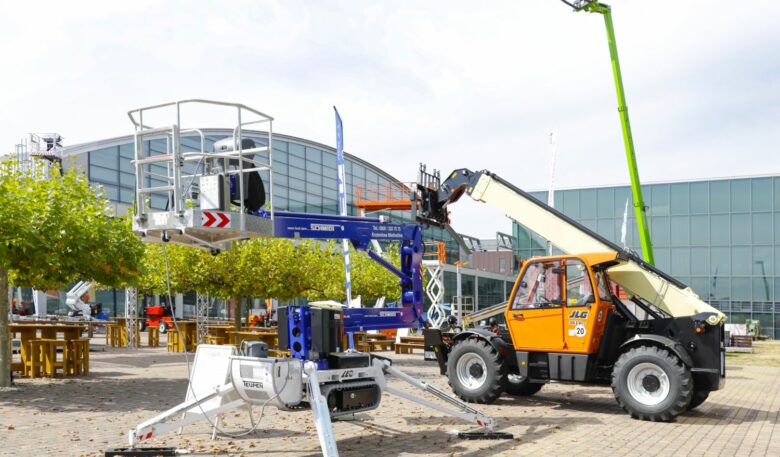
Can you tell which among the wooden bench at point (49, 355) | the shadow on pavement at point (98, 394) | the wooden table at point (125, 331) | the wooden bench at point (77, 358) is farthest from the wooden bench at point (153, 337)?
the shadow on pavement at point (98, 394)

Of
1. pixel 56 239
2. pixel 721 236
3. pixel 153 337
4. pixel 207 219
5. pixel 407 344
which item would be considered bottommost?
pixel 153 337

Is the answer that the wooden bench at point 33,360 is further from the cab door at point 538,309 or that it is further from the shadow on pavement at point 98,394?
the cab door at point 538,309

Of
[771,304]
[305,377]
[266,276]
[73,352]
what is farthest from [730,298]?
[305,377]

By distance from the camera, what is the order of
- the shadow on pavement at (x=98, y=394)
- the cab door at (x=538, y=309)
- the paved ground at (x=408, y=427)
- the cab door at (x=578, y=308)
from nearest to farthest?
the paved ground at (x=408, y=427) → the cab door at (x=578, y=308) → the cab door at (x=538, y=309) → the shadow on pavement at (x=98, y=394)

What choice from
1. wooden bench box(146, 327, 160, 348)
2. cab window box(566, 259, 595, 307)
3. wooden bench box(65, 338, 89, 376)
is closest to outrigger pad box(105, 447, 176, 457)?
cab window box(566, 259, 595, 307)

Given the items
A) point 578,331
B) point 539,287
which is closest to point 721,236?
point 539,287

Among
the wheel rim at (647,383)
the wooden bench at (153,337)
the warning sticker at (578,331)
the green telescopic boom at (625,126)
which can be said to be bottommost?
the wooden bench at (153,337)

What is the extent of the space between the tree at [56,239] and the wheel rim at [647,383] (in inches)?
341

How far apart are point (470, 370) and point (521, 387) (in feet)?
3.84

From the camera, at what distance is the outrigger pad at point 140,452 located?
296 inches

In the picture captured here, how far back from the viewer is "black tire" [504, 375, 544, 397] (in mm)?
12477

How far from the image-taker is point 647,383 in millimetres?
10312

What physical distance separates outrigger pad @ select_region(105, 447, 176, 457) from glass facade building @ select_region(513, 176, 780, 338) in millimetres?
31574

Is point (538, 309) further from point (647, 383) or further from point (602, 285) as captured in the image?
point (647, 383)
